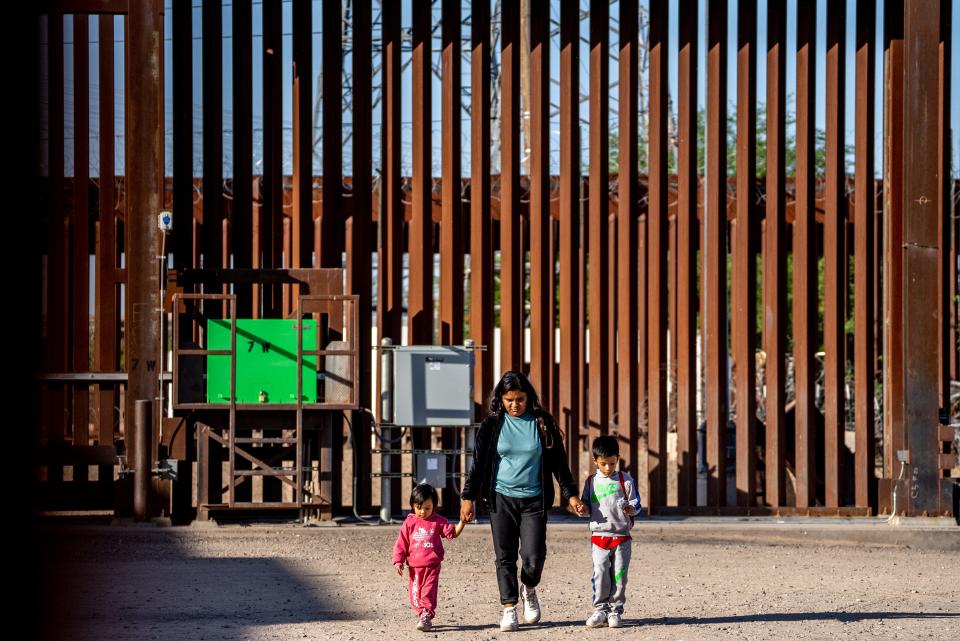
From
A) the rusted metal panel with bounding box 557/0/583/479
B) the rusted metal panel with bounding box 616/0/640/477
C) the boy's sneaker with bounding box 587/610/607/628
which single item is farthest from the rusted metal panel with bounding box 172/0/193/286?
the boy's sneaker with bounding box 587/610/607/628

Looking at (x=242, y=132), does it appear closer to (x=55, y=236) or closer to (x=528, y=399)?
(x=55, y=236)

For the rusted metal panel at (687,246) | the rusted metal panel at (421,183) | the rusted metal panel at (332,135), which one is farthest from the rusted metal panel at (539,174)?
the rusted metal panel at (332,135)

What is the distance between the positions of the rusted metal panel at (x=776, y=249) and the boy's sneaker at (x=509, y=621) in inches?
245

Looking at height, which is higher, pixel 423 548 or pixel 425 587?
pixel 423 548

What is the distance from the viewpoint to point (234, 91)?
1189cm

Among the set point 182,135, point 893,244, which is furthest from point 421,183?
point 893,244

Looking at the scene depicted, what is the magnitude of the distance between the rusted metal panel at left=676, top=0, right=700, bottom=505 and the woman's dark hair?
5638 millimetres

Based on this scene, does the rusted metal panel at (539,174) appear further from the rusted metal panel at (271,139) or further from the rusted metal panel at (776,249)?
the rusted metal panel at (776,249)

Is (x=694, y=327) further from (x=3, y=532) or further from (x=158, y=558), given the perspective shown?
(x=3, y=532)

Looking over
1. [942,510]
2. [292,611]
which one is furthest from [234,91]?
[942,510]

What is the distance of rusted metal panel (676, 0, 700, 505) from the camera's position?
1216cm

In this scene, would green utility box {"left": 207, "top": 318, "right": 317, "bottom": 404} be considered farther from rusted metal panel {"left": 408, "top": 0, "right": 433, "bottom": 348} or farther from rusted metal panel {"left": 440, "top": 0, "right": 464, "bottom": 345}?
rusted metal panel {"left": 440, "top": 0, "right": 464, "bottom": 345}

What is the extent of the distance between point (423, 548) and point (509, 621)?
0.57m

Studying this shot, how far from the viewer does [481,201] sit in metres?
12.0
